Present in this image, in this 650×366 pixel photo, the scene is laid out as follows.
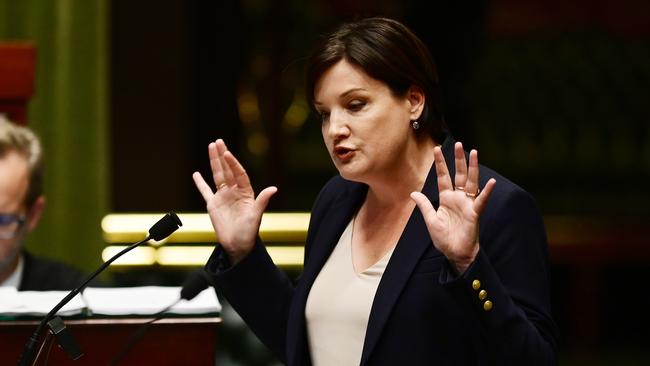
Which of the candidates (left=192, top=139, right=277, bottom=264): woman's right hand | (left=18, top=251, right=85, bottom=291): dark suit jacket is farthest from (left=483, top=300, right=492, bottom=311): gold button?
(left=18, top=251, right=85, bottom=291): dark suit jacket

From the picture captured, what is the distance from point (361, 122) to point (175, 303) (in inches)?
16.9

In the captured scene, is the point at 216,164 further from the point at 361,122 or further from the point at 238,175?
the point at 361,122

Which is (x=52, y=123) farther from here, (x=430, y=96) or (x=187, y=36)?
(x=430, y=96)

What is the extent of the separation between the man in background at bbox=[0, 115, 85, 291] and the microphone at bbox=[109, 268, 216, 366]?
2.32 feet

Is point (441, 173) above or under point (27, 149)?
above

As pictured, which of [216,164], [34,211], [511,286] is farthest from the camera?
[34,211]

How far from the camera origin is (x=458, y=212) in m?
1.58

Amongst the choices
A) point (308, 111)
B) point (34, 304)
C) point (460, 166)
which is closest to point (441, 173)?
point (460, 166)

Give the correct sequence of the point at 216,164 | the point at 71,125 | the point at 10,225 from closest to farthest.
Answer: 1. the point at 216,164
2. the point at 10,225
3. the point at 71,125

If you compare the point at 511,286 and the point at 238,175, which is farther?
the point at 238,175

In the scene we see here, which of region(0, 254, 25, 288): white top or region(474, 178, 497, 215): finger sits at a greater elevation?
region(474, 178, 497, 215): finger

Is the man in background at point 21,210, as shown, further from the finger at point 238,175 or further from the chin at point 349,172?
the chin at point 349,172

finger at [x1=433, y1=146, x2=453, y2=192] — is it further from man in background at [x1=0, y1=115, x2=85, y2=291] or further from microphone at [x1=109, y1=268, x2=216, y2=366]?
man in background at [x1=0, y1=115, x2=85, y2=291]

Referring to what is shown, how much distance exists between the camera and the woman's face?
5.76ft
